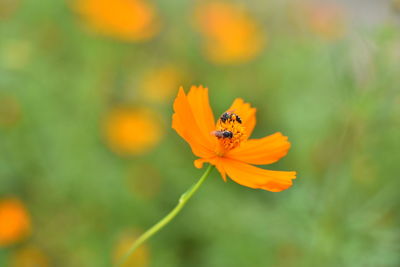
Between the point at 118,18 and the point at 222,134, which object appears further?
the point at 118,18

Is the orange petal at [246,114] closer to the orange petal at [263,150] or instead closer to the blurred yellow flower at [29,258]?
the orange petal at [263,150]

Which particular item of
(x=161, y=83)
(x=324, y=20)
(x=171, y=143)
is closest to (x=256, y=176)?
(x=171, y=143)

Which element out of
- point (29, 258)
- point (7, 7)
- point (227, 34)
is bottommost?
point (29, 258)

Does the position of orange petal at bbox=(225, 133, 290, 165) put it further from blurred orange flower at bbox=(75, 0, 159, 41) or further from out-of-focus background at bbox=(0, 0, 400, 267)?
blurred orange flower at bbox=(75, 0, 159, 41)

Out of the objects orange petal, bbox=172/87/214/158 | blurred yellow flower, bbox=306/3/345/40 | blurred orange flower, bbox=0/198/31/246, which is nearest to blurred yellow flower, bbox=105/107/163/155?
blurred orange flower, bbox=0/198/31/246

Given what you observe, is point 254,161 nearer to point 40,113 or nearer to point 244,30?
point 40,113

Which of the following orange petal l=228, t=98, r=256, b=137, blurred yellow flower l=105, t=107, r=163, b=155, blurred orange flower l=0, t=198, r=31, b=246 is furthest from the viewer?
blurred yellow flower l=105, t=107, r=163, b=155

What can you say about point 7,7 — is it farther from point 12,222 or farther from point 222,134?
point 222,134
